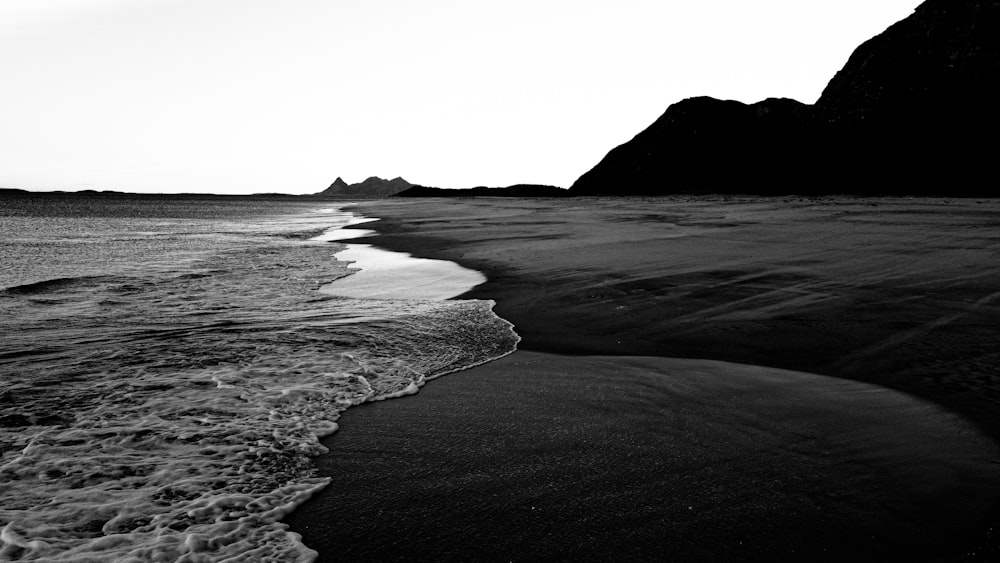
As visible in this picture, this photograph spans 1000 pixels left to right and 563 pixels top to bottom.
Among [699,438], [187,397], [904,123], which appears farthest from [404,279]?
[904,123]

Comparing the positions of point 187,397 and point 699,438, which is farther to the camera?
point 187,397

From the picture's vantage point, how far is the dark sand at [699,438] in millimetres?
2779

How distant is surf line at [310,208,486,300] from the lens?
9.41 meters

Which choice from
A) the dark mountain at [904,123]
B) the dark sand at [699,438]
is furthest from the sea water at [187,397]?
the dark mountain at [904,123]

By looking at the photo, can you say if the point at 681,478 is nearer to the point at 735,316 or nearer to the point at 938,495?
the point at 938,495

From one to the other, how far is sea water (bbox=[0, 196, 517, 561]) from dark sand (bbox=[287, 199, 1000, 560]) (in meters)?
0.33

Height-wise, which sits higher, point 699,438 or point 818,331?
point 818,331

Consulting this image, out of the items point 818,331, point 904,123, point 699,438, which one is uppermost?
point 904,123

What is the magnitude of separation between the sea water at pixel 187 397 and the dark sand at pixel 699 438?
331 millimetres

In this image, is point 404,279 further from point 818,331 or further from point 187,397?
point 818,331

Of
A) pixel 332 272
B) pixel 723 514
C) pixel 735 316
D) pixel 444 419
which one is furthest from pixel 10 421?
pixel 332 272

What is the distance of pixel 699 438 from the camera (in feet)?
12.6

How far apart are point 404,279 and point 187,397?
249 inches

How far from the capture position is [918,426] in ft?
12.7
